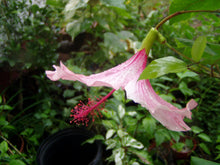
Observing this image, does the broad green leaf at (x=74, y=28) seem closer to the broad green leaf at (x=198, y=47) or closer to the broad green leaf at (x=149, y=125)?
the broad green leaf at (x=149, y=125)

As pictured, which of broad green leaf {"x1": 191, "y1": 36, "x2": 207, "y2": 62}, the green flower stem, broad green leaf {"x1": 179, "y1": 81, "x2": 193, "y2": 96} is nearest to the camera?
broad green leaf {"x1": 191, "y1": 36, "x2": 207, "y2": 62}

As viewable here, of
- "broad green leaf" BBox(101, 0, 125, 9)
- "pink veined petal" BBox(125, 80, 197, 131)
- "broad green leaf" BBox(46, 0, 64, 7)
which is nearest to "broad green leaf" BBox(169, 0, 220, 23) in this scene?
"pink veined petal" BBox(125, 80, 197, 131)

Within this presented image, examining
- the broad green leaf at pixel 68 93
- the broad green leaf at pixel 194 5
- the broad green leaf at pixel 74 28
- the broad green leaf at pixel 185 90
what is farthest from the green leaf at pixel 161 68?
the broad green leaf at pixel 68 93

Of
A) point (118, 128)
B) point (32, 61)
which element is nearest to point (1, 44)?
point (32, 61)

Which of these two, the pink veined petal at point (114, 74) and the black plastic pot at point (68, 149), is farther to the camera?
the black plastic pot at point (68, 149)

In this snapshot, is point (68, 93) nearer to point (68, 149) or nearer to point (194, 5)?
point (68, 149)

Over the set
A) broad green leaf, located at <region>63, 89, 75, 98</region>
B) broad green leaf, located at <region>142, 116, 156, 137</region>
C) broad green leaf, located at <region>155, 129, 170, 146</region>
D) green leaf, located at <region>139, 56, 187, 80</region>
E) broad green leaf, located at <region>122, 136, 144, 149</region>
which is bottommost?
broad green leaf, located at <region>122, 136, 144, 149</region>

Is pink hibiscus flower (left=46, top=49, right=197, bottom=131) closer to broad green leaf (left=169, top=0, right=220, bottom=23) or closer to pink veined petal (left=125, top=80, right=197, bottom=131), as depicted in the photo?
pink veined petal (left=125, top=80, right=197, bottom=131)
